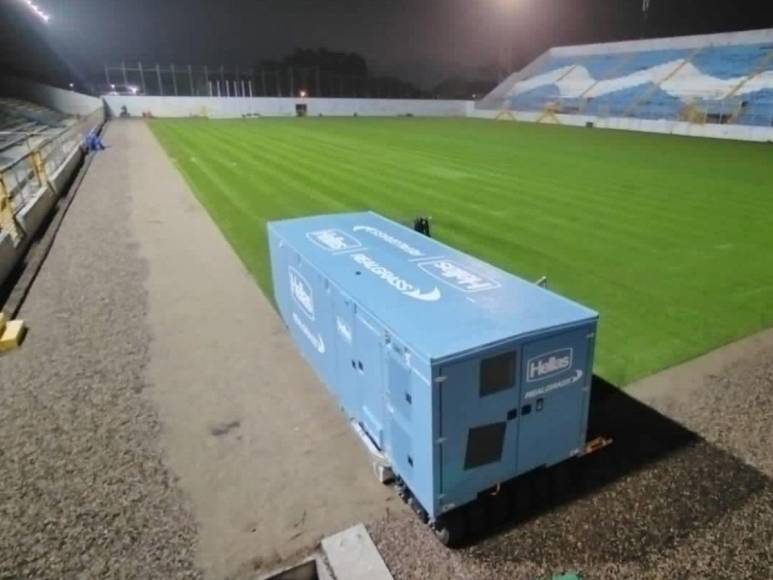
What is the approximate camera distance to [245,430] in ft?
14.9

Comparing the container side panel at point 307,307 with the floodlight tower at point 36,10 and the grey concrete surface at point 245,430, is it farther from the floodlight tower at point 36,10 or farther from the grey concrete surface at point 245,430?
the floodlight tower at point 36,10

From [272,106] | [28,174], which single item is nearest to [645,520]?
[28,174]

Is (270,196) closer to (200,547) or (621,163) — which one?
(200,547)

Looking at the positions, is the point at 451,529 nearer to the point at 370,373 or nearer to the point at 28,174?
the point at 370,373

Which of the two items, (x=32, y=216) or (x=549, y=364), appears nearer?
(x=549, y=364)

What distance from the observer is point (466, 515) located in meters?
3.40

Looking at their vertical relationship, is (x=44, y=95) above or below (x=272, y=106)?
above

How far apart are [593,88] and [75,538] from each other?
166ft

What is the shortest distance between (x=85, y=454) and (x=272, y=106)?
54425mm

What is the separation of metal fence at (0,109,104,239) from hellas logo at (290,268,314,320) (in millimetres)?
6973

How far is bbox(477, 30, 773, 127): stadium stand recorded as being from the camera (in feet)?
109

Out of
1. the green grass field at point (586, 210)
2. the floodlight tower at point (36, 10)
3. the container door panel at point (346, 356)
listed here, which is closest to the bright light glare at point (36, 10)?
the floodlight tower at point (36, 10)

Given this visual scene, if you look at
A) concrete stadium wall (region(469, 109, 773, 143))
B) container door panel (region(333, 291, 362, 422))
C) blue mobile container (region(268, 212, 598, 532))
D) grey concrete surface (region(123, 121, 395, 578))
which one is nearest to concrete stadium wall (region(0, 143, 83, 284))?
grey concrete surface (region(123, 121, 395, 578))

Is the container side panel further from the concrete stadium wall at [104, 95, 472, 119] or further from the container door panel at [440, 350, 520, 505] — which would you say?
the concrete stadium wall at [104, 95, 472, 119]
